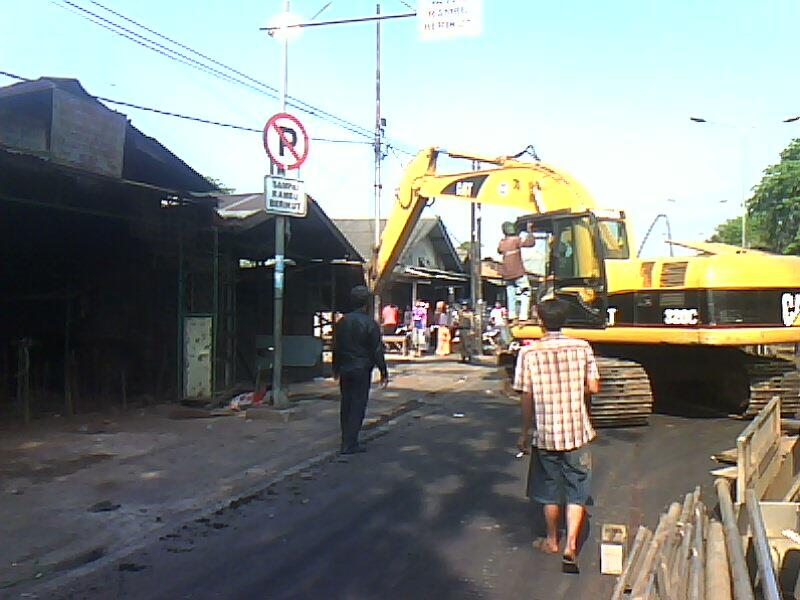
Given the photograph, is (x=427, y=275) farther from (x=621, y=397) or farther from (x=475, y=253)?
(x=621, y=397)

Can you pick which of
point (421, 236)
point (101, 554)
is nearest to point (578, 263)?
point (101, 554)

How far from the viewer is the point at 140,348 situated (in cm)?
1462

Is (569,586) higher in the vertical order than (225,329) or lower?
lower

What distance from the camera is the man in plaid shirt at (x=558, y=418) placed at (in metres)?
5.76

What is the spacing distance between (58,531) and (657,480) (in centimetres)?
514

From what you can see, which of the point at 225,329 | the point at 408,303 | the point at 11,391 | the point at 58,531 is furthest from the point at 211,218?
the point at 408,303

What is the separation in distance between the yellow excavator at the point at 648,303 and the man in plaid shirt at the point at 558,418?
5.07m

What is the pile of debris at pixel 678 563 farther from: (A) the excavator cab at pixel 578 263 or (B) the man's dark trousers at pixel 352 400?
(A) the excavator cab at pixel 578 263

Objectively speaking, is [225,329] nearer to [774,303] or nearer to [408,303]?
[774,303]

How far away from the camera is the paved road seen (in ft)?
17.3

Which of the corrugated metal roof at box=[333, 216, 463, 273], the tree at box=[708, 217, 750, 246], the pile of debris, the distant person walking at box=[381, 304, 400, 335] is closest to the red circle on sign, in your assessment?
the pile of debris

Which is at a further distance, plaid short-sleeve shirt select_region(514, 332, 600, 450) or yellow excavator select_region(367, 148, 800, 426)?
yellow excavator select_region(367, 148, 800, 426)

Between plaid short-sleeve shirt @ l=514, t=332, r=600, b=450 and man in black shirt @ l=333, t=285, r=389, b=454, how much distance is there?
392cm

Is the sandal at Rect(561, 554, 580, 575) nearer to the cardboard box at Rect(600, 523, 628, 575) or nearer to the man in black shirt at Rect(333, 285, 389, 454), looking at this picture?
the cardboard box at Rect(600, 523, 628, 575)
